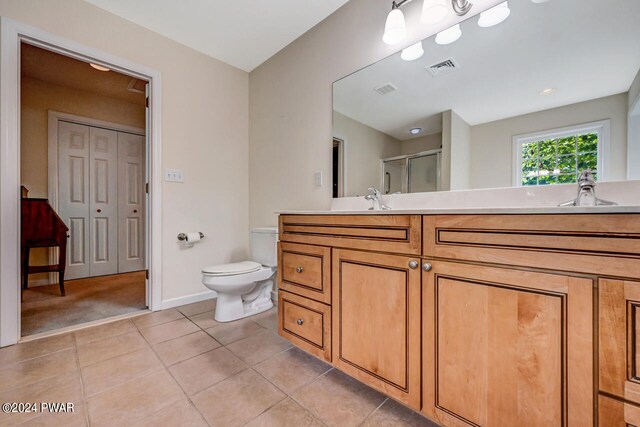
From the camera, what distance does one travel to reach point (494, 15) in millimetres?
1277

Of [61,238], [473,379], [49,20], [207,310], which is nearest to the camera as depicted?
[473,379]

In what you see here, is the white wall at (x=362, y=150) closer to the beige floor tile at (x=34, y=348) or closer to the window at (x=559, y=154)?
the window at (x=559, y=154)

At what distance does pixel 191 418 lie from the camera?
1069mm

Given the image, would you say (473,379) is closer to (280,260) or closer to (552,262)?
(552,262)

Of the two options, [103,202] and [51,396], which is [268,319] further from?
[103,202]

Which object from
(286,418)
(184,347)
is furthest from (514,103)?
(184,347)

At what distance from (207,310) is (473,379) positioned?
2.04 meters

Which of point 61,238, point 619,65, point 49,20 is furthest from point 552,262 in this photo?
point 61,238

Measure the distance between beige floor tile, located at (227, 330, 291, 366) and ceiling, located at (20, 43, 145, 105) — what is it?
303 centimetres

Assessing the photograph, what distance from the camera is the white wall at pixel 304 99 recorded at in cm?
175

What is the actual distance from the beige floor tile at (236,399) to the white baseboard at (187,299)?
128cm

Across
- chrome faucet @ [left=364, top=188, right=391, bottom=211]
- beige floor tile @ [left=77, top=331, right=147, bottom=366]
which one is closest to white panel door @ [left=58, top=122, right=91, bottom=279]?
beige floor tile @ [left=77, top=331, right=147, bottom=366]

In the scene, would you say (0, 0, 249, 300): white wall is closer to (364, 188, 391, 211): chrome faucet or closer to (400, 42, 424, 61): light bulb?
(364, 188, 391, 211): chrome faucet

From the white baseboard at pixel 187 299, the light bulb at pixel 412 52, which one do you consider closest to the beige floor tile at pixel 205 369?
the white baseboard at pixel 187 299
